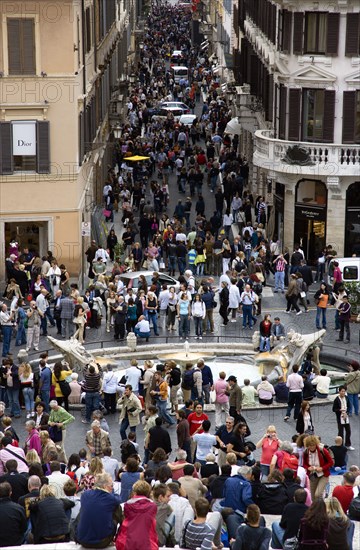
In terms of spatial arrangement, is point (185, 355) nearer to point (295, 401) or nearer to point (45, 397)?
point (295, 401)

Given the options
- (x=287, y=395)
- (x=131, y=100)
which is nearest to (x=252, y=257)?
(x=287, y=395)

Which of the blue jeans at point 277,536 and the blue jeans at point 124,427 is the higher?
the blue jeans at point 277,536

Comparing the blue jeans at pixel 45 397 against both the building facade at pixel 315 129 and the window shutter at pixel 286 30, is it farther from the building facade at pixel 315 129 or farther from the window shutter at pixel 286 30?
the window shutter at pixel 286 30

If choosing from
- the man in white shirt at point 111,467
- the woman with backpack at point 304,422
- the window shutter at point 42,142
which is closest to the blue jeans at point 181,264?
the window shutter at point 42,142

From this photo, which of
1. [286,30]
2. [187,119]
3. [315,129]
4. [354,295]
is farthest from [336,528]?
[187,119]

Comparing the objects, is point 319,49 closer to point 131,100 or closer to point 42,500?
point 42,500

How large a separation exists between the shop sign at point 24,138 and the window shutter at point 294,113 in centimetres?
954

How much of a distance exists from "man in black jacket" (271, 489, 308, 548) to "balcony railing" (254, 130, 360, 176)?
28.4m

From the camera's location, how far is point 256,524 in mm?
18688

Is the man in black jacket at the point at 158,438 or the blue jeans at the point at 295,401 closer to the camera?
the man in black jacket at the point at 158,438

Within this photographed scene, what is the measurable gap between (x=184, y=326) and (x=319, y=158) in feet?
37.5

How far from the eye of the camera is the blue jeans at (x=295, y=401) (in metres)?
31.4

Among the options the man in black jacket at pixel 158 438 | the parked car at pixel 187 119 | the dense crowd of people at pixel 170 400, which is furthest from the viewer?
the parked car at pixel 187 119

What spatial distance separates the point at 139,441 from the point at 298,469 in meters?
8.22
